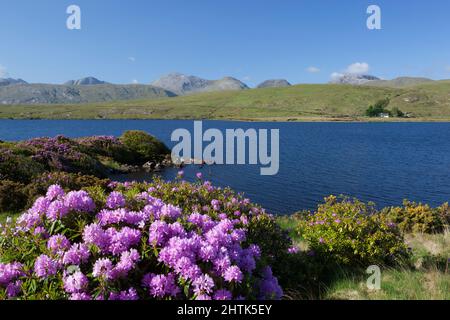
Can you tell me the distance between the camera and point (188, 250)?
4777mm

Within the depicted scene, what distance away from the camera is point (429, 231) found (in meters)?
16.7

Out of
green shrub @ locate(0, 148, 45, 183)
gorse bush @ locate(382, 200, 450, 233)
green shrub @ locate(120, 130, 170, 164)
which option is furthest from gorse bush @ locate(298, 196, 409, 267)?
green shrub @ locate(120, 130, 170, 164)

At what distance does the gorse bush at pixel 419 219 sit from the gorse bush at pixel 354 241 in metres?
6.30

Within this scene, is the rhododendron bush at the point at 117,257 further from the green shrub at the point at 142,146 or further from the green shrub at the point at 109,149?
the green shrub at the point at 142,146

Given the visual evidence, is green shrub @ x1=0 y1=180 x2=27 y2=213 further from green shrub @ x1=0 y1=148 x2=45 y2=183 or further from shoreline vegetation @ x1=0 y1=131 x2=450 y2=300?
shoreline vegetation @ x1=0 y1=131 x2=450 y2=300

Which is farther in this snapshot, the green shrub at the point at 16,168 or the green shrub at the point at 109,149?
the green shrub at the point at 109,149

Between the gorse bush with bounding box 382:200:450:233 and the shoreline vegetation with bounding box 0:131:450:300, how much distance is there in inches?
164

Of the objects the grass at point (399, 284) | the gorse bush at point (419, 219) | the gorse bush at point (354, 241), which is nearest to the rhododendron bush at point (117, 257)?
the grass at point (399, 284)

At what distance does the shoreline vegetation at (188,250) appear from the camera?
179 inches

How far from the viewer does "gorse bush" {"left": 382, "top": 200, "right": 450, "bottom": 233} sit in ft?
54.4

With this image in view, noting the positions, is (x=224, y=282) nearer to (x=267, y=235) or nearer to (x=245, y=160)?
(x=267, y=235)

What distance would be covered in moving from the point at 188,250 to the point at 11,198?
1419 centimetres

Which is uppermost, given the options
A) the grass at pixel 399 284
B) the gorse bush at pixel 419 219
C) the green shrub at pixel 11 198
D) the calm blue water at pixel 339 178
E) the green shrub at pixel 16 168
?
the green shrub at pixel 16 168

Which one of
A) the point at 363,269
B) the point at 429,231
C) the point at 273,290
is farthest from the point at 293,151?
the point at 273,290
